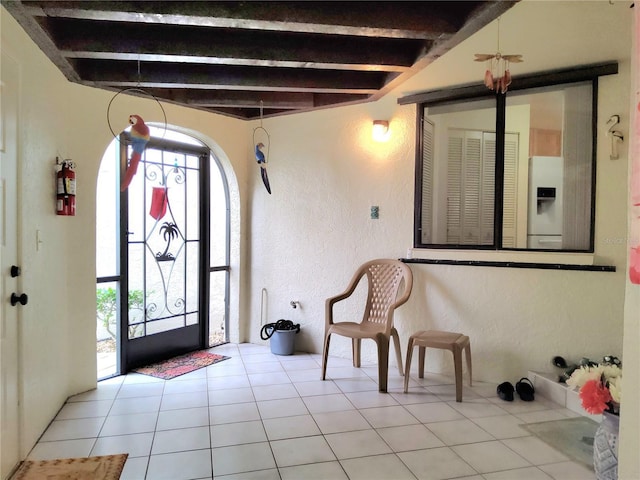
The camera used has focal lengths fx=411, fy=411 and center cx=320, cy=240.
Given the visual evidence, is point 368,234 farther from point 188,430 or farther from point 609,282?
point 188,430

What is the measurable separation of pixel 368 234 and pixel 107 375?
2506 mm

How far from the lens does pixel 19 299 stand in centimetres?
209

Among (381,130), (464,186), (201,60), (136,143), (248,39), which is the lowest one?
(464,186)

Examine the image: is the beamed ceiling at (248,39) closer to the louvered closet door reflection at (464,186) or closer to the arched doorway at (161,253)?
the arched doorway at (161,253)

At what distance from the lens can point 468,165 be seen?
11.3ft

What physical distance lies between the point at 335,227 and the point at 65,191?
2.20m

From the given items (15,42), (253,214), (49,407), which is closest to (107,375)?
(49,407)

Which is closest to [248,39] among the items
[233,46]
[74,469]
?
[233,46]

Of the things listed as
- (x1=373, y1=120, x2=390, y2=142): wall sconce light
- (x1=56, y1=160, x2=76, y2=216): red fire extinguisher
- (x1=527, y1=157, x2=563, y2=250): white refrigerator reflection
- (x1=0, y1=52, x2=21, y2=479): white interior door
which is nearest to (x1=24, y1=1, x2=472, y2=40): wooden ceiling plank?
(x1=0, y1=52, x2=21, y2=479): white interior door

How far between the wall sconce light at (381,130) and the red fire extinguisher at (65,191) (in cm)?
237

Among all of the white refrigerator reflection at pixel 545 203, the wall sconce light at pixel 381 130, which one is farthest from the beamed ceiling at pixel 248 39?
the white refrigerator reflection at pixel 545 203

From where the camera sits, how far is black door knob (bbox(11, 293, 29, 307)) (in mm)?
2066

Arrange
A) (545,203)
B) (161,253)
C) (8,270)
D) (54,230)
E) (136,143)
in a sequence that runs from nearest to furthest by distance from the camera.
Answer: (8,270)
(136,143)
(54,230)
(545,203)
(161,253)

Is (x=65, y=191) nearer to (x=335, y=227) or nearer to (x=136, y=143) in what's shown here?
(x=136, y=143)
